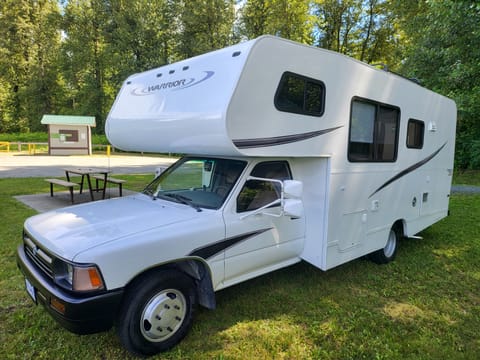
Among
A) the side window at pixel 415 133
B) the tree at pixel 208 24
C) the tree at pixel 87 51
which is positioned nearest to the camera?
the side window at pixel 415 133

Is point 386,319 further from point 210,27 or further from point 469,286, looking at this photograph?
point 210,27

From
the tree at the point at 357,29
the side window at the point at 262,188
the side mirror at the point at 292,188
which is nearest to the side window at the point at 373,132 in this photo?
the side window at the point at 262,188

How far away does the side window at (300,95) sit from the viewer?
10.8 ft

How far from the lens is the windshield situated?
341 centimetres

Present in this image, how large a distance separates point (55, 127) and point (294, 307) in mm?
27285

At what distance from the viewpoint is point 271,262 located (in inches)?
144

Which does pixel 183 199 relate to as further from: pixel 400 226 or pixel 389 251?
pixel 400 226

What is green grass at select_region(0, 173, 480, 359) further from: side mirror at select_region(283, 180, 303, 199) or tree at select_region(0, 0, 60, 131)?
tree at select_region(0, 0, 60, 131)

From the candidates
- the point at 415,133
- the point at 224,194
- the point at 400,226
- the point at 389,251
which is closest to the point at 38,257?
the point at 224,194

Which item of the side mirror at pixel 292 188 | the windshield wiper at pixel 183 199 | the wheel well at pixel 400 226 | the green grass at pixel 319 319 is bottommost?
the green grass at pixel 319 319

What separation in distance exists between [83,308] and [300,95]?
2.80 meters

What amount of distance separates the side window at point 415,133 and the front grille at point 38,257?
5.10 m

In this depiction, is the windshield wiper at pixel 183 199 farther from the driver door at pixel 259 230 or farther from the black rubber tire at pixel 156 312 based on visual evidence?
the black rubber tire at pixel 156 312

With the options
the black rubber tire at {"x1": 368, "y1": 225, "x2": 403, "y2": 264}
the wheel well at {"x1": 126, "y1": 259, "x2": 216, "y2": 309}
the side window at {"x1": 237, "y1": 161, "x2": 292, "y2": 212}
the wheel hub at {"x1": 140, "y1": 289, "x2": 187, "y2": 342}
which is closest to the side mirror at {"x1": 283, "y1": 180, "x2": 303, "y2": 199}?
the side window at {"x1": 237, "y1": 161, "x2": 292, "y2": 212}
